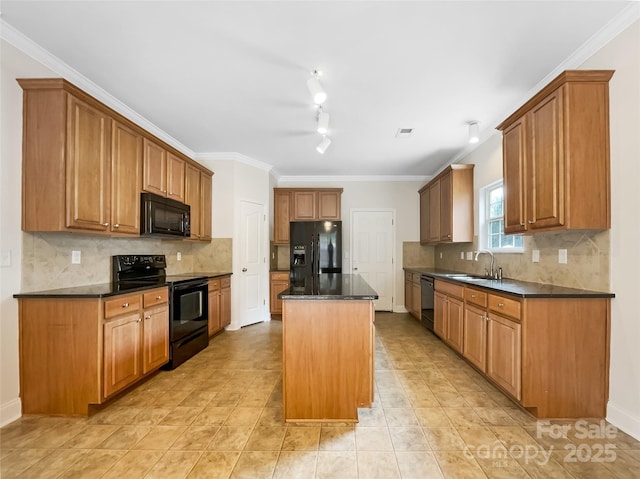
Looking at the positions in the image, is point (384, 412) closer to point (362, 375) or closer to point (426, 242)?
point (362, 375)

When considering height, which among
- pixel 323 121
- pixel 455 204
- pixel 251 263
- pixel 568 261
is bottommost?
pixel 251 263

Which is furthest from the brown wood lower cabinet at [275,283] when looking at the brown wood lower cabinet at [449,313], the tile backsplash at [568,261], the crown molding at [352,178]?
the tile backsplash at [568,261]

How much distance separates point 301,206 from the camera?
5.34 m

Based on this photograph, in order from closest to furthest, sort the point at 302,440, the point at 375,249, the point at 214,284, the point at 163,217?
the point at 302,440 → the point at 163,217 → the point at 214,284 → the point at 375,249

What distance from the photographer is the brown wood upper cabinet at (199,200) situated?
3826 millimetres

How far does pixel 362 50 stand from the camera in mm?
2100

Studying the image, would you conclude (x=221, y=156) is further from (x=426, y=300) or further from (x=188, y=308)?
(x=426, y=300)

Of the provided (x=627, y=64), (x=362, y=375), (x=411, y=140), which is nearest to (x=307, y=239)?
(x=411, y=140)

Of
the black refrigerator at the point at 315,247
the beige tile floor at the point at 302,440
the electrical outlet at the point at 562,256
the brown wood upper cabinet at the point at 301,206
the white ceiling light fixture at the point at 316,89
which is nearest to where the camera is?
the beige tile floor at the point at 302,440

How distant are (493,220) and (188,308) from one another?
150 inches

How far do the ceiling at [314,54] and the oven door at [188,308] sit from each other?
6.37 feet

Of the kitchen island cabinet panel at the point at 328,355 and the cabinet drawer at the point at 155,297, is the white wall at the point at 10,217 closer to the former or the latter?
the cabinet drawer at the point at 155,297

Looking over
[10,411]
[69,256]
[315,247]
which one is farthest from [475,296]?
[10,411]

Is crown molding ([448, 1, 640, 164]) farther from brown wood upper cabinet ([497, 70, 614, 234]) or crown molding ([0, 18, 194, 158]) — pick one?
crown molding ([0, 18, 194, 158])
